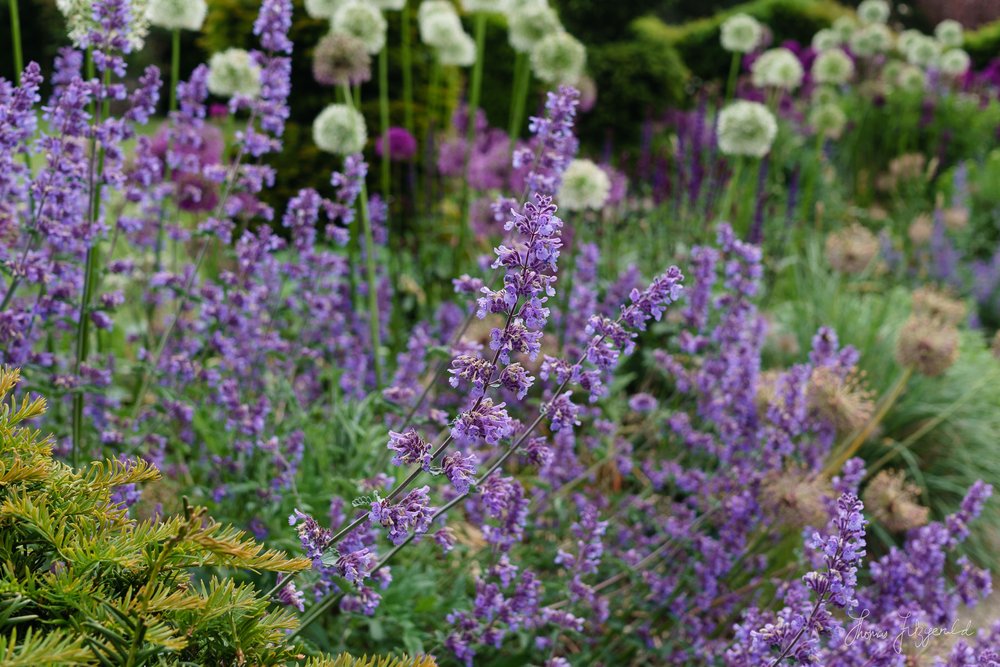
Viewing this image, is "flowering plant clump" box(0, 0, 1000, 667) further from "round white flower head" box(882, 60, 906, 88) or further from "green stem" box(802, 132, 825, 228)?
"round white flower head" box(882, 60, 906, 88)

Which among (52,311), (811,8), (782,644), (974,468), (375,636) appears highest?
(811,8)

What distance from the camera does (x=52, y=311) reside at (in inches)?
95.7

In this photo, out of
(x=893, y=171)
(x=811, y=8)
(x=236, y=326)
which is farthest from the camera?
(x=811, y=8)

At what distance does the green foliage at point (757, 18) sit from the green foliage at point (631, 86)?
5938 mm

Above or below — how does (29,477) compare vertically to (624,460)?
above

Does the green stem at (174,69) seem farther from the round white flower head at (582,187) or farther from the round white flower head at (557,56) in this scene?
the round white flower head at (557,56)

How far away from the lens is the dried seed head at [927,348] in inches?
136

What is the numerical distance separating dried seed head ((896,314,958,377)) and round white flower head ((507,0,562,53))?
91.0 inches

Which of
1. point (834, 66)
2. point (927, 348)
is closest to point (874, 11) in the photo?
point (834, 66)

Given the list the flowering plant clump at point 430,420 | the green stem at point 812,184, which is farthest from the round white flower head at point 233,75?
the green stem at point 812,184

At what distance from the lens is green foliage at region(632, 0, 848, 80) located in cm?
1557

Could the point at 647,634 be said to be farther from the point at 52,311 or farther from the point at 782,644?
the point at 52,311

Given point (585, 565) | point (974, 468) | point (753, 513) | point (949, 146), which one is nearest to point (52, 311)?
point (585, 565)

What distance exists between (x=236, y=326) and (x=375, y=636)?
1150 mm
